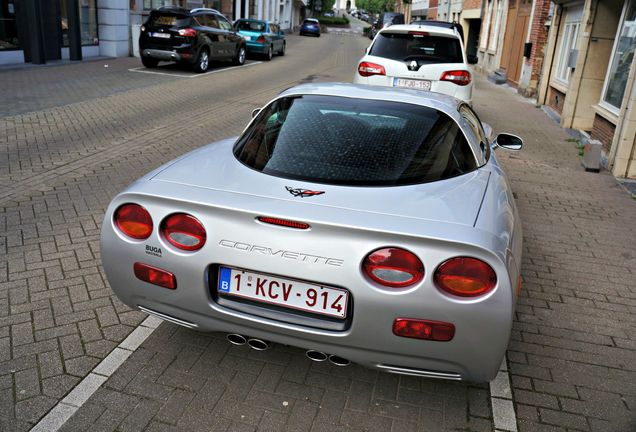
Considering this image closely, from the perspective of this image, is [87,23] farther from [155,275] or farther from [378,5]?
[378,5]

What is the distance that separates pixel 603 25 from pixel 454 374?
1153 centimetres

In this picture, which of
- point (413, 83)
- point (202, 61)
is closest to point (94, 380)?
point (413, 83)

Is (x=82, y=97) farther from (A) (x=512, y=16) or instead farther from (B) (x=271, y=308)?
(A) (x=512, y=16)

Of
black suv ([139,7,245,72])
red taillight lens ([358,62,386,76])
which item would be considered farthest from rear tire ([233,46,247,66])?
red taillight lens ([358,62,386,76])

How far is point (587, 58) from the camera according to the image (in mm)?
12047

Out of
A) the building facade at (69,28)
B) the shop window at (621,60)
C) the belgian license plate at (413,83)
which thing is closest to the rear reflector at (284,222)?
the belgian license plate at (413,83)

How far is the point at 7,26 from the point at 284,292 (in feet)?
54.7

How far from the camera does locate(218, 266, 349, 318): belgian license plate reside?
104 inches

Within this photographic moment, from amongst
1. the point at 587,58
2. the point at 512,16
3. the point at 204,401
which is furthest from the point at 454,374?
the point at 512,16

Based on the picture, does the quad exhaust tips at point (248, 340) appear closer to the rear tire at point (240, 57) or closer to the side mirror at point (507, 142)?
the side mirror at point (507, 142)

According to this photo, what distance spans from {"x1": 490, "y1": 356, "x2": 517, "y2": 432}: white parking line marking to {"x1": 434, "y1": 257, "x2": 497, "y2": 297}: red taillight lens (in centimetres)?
84

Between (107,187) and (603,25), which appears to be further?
(603,25)

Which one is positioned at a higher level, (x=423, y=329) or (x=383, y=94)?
(x=383, y=94)

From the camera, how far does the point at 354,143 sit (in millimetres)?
3393
